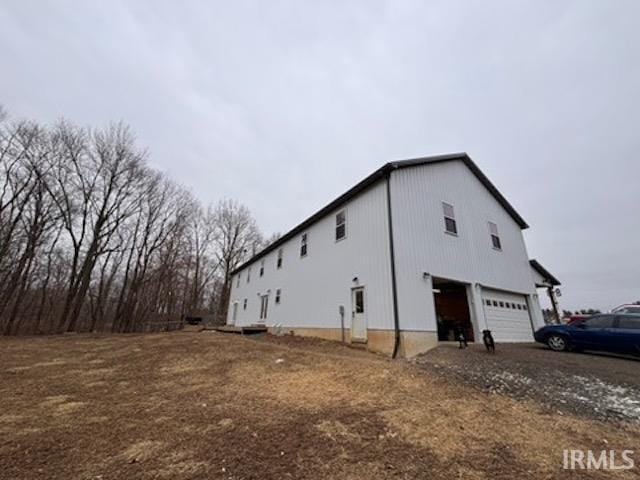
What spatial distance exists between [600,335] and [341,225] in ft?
31.3

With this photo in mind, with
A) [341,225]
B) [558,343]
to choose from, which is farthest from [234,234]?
[558,343]

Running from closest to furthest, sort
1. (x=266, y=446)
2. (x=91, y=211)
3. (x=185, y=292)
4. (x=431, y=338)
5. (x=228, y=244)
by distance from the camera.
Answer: (x=266, y=446) → (x=431, y=338) → (x=91, y=211) → (x=185, y=292) → (x=228, y=244)

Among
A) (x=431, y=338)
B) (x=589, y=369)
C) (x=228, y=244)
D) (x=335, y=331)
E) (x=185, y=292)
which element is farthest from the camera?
(x=228, y=244)

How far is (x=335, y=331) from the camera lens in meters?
11.1

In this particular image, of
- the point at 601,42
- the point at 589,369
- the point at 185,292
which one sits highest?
the point at 601,42

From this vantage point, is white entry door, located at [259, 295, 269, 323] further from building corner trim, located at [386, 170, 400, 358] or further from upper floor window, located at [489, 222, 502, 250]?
upper floor window, located at [489, 222, 502, 250]

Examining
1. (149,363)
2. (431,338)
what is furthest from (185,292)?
(431,338)

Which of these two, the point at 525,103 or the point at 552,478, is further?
the point at 525,103

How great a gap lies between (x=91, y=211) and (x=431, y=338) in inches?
989

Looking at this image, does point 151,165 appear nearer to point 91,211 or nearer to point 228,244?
point 91,211

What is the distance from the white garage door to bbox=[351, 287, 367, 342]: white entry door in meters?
5.07

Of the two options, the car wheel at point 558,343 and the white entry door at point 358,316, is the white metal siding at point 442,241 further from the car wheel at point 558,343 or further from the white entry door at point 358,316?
the car wheel at point 558,343

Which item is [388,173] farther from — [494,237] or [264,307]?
[264,307]

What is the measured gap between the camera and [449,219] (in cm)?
1140
